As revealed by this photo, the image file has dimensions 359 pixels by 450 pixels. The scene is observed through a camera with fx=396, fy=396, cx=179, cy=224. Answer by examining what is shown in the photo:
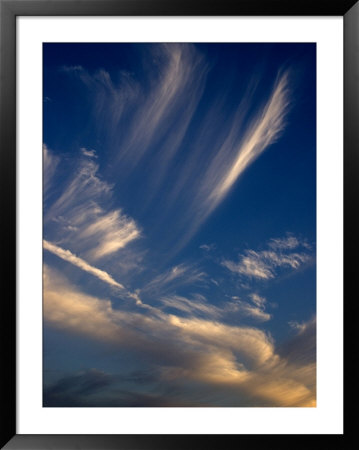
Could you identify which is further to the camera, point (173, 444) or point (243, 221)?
point (243, 221)

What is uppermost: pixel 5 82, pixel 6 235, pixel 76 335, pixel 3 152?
pixel 5 82

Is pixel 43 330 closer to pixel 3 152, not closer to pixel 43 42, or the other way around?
pixel 3 152

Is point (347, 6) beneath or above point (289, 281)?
above

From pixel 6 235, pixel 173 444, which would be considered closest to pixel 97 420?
pixel 173 444
